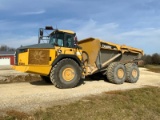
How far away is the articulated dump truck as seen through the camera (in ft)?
34.9

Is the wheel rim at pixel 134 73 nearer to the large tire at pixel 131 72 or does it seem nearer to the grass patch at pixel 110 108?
the large tire at pixel 131 72

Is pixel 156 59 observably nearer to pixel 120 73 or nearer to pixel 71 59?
pixel 120 73

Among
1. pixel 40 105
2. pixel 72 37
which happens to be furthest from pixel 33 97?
pixel 72 37

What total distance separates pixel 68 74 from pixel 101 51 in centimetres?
320

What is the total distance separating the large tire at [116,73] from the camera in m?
13.5

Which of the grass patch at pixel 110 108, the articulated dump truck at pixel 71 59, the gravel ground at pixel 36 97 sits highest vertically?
the articulated dump truck at pixel 71 59

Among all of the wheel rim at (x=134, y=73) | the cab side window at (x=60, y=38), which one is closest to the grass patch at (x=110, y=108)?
the cab side window at (x=60, y=38)

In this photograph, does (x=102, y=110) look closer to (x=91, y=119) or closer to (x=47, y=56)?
(x=91, y=119)

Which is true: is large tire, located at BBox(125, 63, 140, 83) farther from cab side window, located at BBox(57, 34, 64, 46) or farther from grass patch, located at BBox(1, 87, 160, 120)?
cab side window, located at BBox(57, 34, 64, 46)

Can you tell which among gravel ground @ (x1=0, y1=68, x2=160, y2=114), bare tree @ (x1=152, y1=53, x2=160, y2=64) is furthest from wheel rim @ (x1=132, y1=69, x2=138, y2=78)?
bare tree @ (x1=152, y1=53, x2=160, y2=64)

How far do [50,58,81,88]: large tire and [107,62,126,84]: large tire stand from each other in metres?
2.54

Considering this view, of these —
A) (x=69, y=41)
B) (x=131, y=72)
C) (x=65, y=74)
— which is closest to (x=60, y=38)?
(x=69, y=41)

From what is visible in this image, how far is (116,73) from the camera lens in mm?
13570

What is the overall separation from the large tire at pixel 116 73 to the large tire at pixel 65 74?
8.34 ft
